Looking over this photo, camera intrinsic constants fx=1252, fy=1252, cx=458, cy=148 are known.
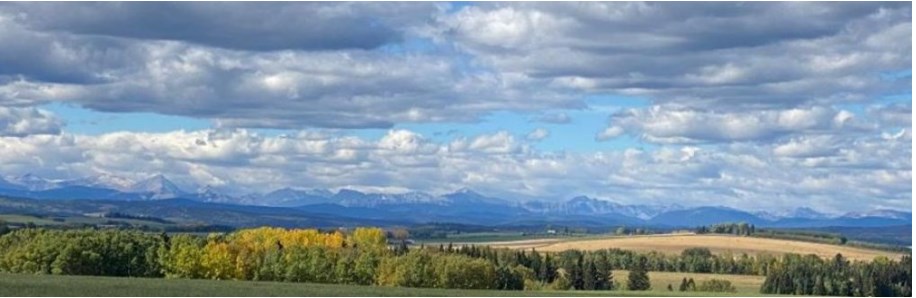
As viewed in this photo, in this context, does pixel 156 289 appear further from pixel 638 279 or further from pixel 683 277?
pixel 683 277

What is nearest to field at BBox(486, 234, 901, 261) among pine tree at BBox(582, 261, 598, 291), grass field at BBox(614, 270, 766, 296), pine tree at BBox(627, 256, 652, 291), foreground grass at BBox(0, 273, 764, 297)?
grass field at BBox(614, 270, 766, 296)

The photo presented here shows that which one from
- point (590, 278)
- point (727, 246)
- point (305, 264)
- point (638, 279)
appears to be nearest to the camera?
point (305, 264)

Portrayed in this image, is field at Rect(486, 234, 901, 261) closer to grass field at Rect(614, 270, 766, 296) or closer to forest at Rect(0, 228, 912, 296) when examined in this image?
grass field at Rect(614, 270, 766, 296)

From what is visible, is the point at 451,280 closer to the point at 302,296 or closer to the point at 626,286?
the point at 302,296

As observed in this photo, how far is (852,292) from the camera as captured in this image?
106 meters

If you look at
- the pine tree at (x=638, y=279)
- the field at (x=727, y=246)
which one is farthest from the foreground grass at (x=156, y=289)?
the field at (x=727, y=246)

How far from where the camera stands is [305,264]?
8838 centimetres

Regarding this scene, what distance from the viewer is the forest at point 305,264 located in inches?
3391

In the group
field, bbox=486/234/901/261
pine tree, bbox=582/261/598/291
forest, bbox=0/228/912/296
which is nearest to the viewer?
forest, bbox=0/228/912/296

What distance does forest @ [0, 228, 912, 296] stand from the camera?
283 ft

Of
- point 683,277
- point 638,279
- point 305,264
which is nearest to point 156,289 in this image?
point 305,264

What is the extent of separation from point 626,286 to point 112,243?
50217mm

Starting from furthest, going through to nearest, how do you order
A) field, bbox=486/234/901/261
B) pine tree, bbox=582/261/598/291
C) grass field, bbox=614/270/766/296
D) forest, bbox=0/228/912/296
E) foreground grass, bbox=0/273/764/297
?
field, bbox=486/234/901/261
grass field, bbox=614/270/766/296
pine tree, bbox=582/261/598/291
forest, bbox=0/228/912/296
foreground grass, bbox=0/273/764/297

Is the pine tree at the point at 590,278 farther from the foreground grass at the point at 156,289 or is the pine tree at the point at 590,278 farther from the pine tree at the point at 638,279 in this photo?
the foreground grass at the point at 156,289
